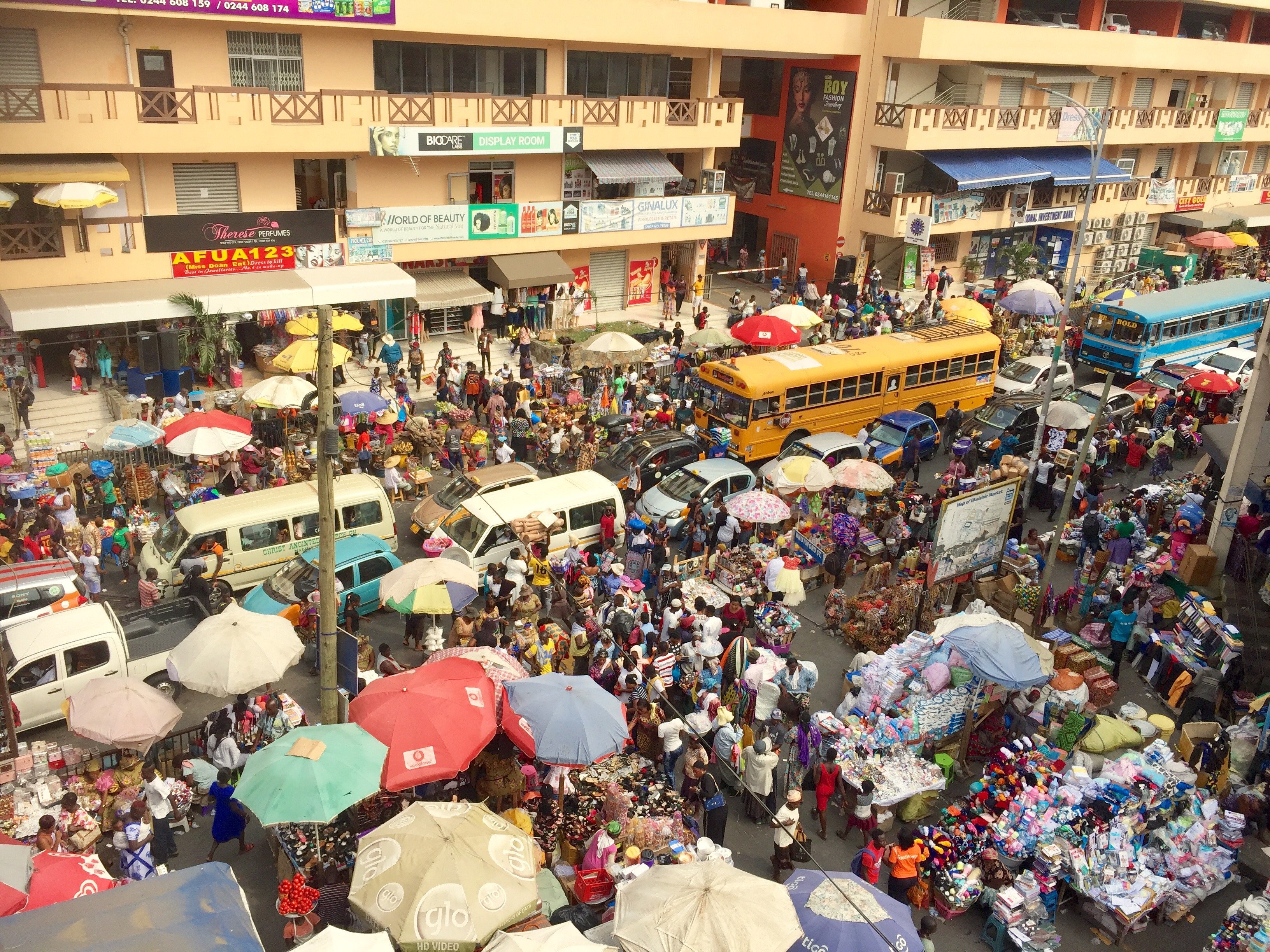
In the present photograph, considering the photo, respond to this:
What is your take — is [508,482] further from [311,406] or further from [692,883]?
[692,883]

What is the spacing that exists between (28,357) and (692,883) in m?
21.8

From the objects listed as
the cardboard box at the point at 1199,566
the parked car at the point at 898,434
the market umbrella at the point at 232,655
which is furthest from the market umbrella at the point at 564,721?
the parked car at the point at 898,434

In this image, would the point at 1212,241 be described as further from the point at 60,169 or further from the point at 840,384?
the point at 60,169

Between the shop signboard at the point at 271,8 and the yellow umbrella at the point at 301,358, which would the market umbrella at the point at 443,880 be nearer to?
the yellow umbrella at the point at 301,358

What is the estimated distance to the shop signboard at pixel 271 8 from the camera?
2253cm

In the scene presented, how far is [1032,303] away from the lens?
32.4m

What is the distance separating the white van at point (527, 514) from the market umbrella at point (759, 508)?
2281 millimetres

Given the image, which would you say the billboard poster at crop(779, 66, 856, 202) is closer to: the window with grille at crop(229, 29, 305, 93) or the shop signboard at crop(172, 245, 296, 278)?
the window with grille at crop(229, 29, 305, 93)

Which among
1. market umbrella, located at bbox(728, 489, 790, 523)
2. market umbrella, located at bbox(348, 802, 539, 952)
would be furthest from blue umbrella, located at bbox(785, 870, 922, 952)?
market umbrella, located at bbox(728, 489, 790, 523)

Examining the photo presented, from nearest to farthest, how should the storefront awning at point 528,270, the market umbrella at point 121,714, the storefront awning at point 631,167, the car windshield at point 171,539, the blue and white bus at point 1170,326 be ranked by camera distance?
the market umbrella at point 121,714 < the car windshield at point 171,539 < the blue and white bus at point 1170,326 < the storefront awning at point 528,270 < the storefront awning at point 631,167

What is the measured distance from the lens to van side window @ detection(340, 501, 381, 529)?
61.6 ft

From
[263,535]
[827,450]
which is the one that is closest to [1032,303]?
[827,450]

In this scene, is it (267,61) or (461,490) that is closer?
(461,490)

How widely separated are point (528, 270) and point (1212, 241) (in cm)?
2907
